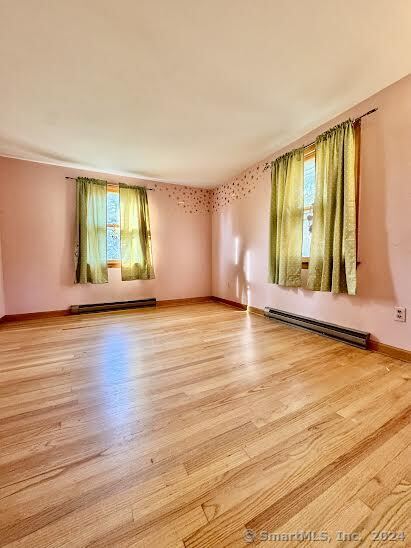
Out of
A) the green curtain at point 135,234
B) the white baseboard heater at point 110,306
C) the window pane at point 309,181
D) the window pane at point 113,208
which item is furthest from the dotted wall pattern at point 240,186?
the white baseboard heater at point 110,306

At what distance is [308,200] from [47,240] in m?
3.70

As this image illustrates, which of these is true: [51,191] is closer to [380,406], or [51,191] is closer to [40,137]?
[40,137]

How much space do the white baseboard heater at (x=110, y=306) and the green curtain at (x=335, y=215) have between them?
9.05 ft

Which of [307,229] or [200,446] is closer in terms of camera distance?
[200,446]

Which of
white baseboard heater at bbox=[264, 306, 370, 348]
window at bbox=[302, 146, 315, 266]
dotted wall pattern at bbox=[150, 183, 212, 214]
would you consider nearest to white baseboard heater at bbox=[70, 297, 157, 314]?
dotted wall pattern at bbox=[150, 183, 212, 214]

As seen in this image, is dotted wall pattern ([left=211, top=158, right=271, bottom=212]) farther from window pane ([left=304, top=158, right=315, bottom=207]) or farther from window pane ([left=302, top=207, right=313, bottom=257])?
window pane ([left=302, top=207, right=313, bottom=257])

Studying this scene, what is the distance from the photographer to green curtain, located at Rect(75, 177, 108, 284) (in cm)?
357

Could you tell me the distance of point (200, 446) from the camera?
42.8 inches

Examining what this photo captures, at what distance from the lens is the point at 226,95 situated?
6.73 feet

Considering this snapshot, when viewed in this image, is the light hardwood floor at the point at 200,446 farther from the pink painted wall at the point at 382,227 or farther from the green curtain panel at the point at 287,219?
the green curtain panel at the point at 287,219

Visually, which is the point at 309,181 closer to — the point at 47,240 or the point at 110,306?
the point at 110,306

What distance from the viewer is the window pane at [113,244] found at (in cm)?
387

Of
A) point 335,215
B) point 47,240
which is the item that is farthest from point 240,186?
point 47,240

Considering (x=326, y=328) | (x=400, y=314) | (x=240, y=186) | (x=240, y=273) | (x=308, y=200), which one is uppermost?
(x=240, y=186)
